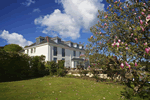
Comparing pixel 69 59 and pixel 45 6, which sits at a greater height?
pixel 45 6

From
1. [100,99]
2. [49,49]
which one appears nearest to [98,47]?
[100,99]

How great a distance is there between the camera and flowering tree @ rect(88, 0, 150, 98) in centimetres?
275

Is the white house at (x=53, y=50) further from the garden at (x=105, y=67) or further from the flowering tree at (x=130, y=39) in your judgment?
the flowering tree at (x=130, y=39)

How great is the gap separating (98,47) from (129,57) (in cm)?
556

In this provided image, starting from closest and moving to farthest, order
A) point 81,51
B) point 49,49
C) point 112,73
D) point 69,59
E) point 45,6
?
point 112,73, point 45,6, point 49,49, point 69,59, point 81,51

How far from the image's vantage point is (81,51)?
1452 inches

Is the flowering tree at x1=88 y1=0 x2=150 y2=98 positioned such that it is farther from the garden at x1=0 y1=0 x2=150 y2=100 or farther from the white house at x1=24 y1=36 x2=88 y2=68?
the white house at x1=24 y1=36 x2=88 y2=68

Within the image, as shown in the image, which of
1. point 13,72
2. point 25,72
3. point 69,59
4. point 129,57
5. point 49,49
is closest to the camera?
point 129,57

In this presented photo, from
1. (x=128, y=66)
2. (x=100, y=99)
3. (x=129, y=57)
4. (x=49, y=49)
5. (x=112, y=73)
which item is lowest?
(x=100, y=99)

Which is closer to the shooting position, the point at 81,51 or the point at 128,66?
the point at 128,66

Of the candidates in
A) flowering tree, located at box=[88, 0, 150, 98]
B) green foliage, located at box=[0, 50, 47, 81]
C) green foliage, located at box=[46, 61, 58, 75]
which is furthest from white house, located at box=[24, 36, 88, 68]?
flowering tree, located at box=[88, 0, 150, 98]

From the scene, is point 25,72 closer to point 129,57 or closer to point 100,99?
point 100,99

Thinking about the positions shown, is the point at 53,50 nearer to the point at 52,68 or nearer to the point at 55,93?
the point at 52,68

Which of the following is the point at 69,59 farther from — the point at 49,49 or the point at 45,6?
the point at 45,6
